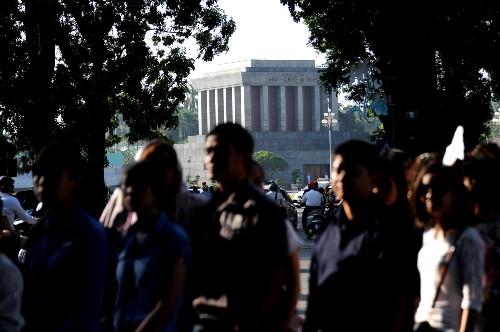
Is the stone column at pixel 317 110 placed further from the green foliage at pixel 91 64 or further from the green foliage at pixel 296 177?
the green foliage at pixel 91 64

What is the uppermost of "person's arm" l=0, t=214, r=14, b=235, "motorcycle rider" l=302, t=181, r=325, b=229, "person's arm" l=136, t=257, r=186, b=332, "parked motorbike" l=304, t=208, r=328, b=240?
"person's arm" l=136, t=257, r=186, b=332

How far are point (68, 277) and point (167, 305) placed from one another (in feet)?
1.39

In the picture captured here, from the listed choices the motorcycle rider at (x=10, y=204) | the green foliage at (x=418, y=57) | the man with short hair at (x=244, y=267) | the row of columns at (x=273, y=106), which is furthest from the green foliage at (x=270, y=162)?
the man with short hair at (x=244, y=267)

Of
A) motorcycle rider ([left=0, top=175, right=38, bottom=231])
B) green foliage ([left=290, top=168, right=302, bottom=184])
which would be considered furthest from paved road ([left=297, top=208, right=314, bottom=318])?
green foliage ([left=290, top=168, right=302, bottom=184])

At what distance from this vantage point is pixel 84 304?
4.52 m

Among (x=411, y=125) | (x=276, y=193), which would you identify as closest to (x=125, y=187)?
(x=276, y=193)

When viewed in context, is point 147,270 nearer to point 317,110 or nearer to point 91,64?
point 91,64

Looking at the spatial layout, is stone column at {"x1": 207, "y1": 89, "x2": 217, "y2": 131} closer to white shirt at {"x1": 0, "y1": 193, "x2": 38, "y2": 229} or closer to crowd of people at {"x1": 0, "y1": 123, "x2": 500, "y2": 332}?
white shirt at {"x1": 0, "y1": 193, "x2": 38, "y2": 229}

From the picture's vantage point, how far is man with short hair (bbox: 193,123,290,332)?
4.57m

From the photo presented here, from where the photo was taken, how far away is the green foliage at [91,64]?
1035 inches

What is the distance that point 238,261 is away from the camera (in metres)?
4.63

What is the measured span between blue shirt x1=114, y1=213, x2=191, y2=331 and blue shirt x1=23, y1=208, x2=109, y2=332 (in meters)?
0.10

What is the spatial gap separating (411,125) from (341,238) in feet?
85.1

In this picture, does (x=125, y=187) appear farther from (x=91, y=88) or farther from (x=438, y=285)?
(x=91, y=88)
